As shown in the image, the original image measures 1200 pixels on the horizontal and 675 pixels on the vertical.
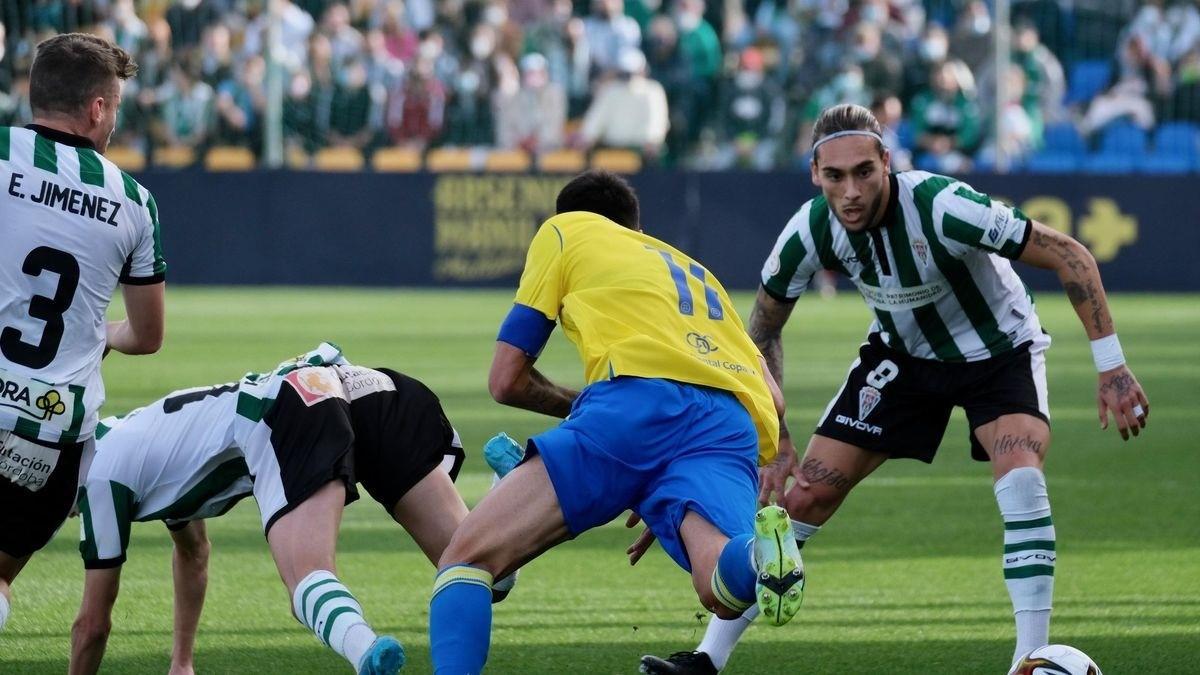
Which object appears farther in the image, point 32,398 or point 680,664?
point 680,664

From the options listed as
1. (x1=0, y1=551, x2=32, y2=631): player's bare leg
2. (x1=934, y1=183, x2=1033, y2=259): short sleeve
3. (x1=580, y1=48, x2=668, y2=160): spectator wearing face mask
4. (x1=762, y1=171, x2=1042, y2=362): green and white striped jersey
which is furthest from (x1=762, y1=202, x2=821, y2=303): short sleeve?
(x1=580, y1=48, x2=668, y2=160): spectator wearing face mask

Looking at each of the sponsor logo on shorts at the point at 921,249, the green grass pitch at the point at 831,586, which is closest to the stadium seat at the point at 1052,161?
the green grass pitch at the point at 831,586

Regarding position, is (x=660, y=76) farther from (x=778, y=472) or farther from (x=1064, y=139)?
(x=778, y=472)

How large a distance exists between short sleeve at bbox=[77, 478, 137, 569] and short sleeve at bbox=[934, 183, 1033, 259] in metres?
2.76

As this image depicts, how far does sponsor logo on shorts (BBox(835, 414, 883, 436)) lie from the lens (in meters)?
6.50

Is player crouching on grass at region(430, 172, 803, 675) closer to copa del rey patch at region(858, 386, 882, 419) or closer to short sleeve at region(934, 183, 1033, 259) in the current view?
short sleeve at region(934, 183, 1033, 259)

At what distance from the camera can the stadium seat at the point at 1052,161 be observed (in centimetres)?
2377

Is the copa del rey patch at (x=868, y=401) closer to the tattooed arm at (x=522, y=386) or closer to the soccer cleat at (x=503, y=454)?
the tattooed arm at (x=522, y=386)

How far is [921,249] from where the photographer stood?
6234 millimetres

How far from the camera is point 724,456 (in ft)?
17.0

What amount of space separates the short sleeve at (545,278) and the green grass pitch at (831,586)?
1455 millimetres

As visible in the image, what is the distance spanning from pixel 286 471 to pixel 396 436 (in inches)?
17.2

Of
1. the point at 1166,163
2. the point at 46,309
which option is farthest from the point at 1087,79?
the point at 46,309

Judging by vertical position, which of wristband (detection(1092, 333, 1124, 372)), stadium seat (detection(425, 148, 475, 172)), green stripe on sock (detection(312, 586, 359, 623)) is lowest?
stadium seat (detection(425, 148, 475, 172))
